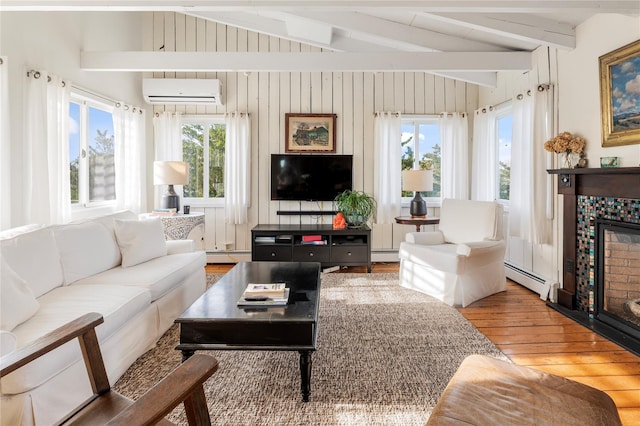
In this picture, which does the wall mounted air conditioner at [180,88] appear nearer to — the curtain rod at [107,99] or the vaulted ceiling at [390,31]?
the curtain rod at [107,99]

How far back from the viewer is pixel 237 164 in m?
5.01

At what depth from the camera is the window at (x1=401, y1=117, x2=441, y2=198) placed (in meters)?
5.29

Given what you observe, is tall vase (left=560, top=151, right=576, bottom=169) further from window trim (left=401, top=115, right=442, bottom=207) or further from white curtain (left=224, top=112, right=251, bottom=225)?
white curtain (left=224, top=112, right=251, bottom=225)

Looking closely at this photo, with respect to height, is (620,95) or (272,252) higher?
(620,95)

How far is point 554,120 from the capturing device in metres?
3.51

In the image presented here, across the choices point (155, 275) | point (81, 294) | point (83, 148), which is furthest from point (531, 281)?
point (83, 148)

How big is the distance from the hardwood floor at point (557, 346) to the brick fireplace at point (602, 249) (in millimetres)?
160

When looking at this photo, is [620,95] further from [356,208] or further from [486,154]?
[356,208]

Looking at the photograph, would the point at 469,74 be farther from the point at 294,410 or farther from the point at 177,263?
the point at 294,410

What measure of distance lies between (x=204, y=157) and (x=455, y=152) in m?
3.57

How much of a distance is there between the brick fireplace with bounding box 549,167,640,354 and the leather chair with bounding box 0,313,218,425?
9.44 ft

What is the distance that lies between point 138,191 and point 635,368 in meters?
5.01

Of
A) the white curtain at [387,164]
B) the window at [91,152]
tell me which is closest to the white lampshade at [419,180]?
the white curtain at [387,164]

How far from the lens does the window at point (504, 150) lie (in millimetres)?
4508
